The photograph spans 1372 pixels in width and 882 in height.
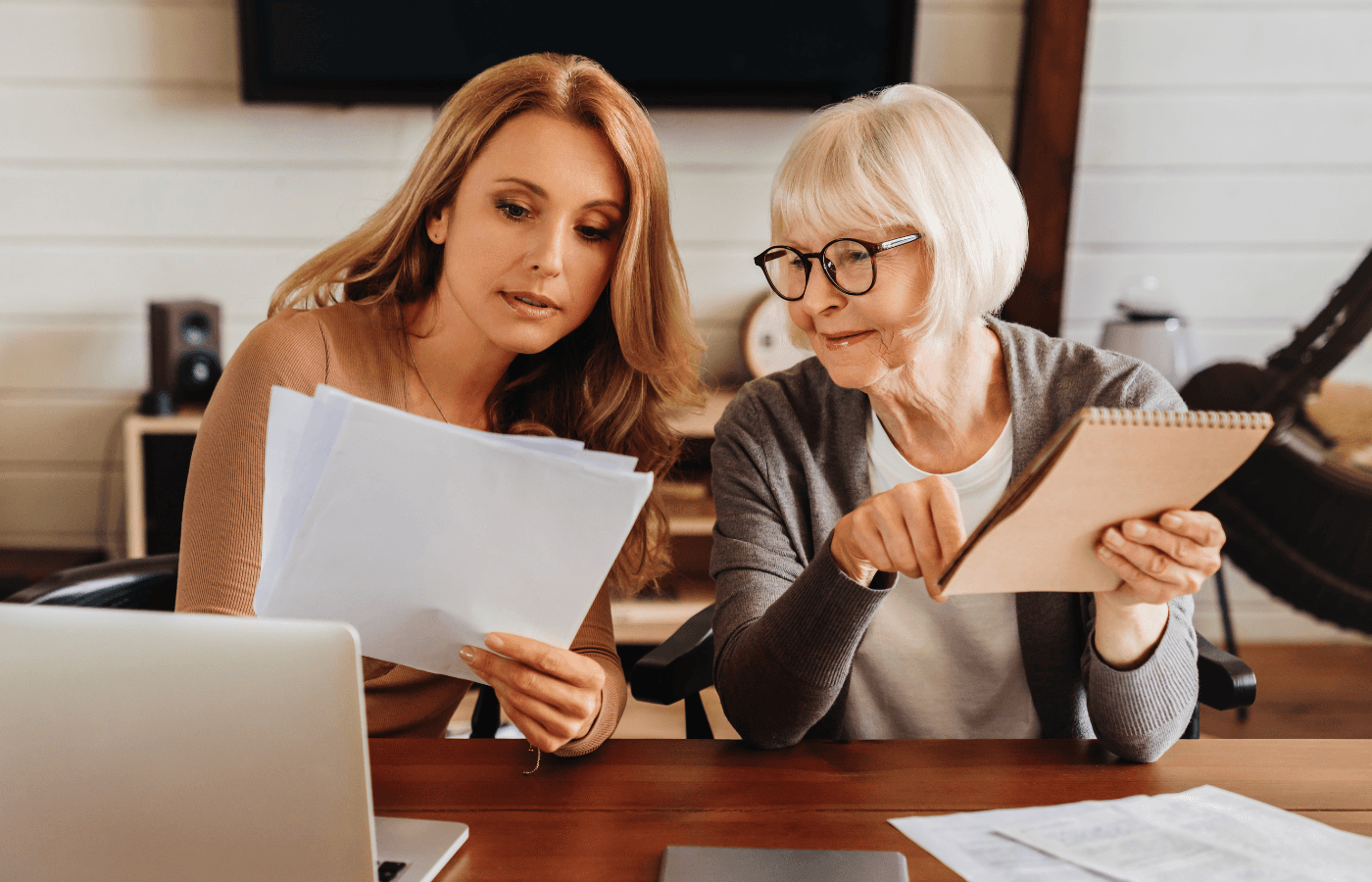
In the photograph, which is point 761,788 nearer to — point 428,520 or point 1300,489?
point 428,520

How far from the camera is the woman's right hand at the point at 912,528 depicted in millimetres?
793

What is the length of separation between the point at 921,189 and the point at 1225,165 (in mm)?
2053

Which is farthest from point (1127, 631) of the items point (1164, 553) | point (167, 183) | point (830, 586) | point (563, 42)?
point (167, 183)

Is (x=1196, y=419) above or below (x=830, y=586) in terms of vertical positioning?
above

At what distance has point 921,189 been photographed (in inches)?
40.2

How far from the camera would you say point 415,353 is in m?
1.21

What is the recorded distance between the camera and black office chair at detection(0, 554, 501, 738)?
3.34 feet

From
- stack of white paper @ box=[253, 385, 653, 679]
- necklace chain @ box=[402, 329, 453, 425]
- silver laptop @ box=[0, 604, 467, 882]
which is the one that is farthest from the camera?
necklace chain @ box=[402, 329, 453, 425]

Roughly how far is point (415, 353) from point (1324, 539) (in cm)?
228

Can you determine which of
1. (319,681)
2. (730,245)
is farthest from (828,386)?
(730,245)

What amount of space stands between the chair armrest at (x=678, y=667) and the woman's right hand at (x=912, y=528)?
Answer: 326mm

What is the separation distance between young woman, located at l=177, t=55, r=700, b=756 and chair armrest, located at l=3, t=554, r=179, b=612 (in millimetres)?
152

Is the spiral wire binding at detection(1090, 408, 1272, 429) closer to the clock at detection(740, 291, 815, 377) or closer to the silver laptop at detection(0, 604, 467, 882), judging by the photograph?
the silver laptop at detection(0, 604, 467, 882)

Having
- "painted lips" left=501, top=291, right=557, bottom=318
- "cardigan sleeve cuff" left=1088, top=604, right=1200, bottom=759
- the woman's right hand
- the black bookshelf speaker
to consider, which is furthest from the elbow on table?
the black bookshelf speaker
